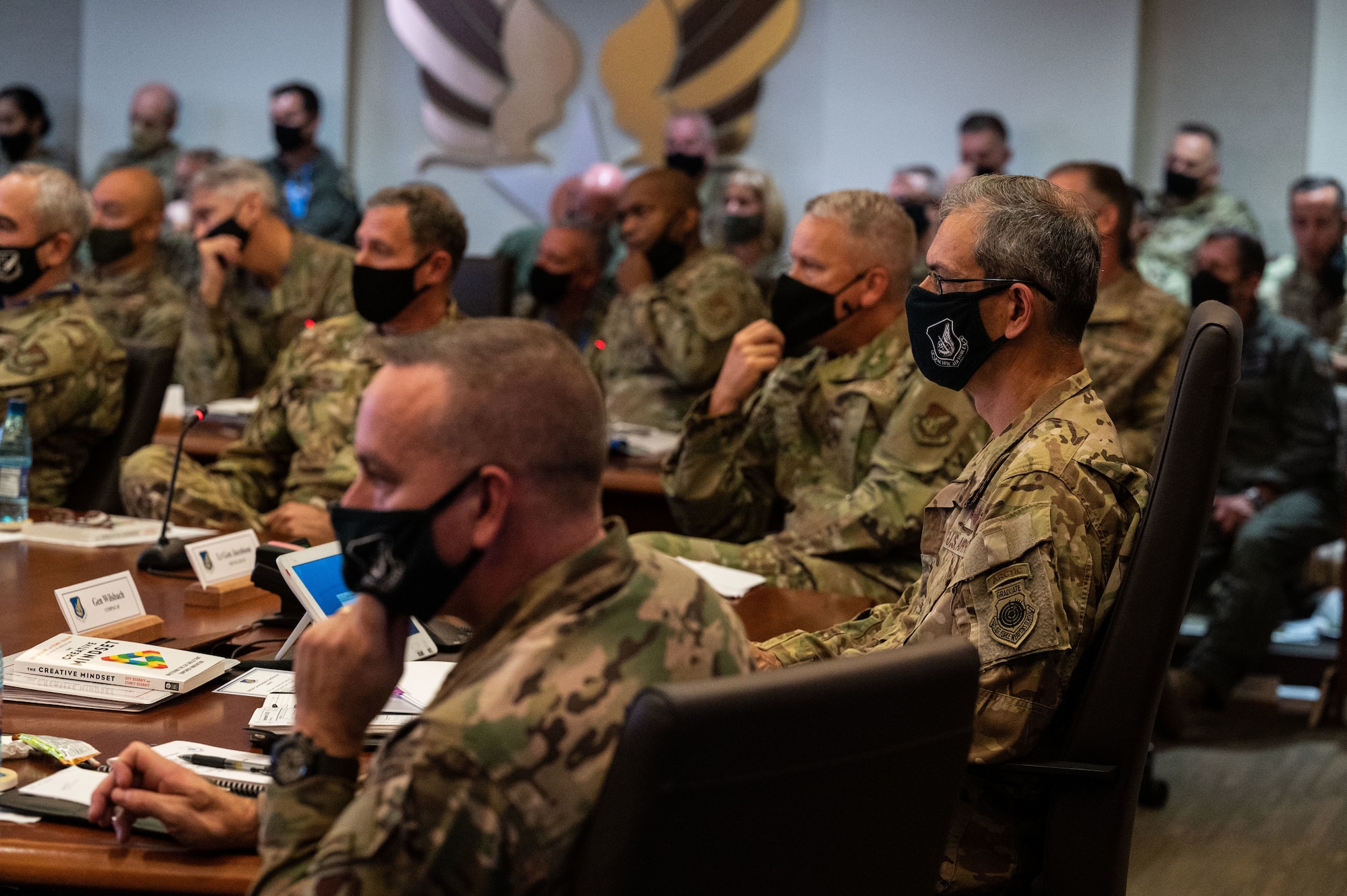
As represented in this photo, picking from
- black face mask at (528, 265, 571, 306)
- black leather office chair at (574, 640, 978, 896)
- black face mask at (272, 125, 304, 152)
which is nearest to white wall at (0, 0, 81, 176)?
black face mask at (272, 125, 304, 152)

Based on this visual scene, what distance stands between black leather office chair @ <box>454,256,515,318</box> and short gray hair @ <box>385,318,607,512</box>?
3.93 meters

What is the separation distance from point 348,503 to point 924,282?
105 cm

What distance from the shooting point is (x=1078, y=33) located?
6824 millimetres

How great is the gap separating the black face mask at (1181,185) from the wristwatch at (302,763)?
5905 millimetres

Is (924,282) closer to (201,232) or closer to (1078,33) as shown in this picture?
(201,232)

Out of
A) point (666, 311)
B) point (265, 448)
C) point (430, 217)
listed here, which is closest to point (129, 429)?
point (265, 448)

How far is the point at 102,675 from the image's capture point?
1635mm

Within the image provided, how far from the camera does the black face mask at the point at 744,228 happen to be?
21.4ft

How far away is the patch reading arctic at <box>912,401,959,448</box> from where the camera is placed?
2.59 m

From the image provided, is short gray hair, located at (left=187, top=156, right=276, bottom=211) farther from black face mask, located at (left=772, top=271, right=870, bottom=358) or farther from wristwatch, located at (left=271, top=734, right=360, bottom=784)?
wristwatch, located at (left=271, top=734, right=360, bottom=784)

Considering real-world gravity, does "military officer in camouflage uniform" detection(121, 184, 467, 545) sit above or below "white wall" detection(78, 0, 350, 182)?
below

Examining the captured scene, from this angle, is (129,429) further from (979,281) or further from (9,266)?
(979,281)


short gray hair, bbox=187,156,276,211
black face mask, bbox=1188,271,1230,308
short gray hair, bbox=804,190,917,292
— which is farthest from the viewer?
short gray hair, bbox=187,156,276,211

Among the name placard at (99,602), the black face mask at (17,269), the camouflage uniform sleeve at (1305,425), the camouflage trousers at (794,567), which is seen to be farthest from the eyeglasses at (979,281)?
the camouflage uniform sleeve at (1305,425)
